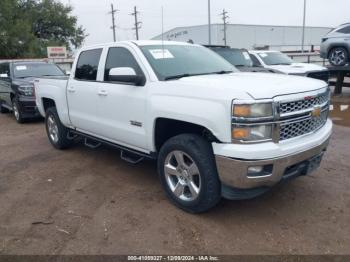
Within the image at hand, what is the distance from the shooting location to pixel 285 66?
40.1 ft

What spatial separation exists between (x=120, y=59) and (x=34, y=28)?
43413mm

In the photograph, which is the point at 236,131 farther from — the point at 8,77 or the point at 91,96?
the point at 8,77

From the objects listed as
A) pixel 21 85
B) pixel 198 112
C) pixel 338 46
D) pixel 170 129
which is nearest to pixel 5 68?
pixel 21 85

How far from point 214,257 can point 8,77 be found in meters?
9.23

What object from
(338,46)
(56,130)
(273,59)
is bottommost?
(56,130)

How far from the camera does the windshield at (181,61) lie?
14.2ft

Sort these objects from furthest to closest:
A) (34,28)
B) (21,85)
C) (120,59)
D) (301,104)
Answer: (34,28) < (21,85) < (120,59) < (301,104)

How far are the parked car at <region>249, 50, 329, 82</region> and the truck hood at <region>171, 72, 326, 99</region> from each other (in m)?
7.62

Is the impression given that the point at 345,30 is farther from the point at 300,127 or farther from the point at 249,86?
the point at 249,86

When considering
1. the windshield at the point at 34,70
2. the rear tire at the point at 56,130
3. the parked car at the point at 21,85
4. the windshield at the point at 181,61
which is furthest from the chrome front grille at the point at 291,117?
the windshield at the point at 34,70

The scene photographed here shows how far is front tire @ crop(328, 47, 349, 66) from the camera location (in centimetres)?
1288

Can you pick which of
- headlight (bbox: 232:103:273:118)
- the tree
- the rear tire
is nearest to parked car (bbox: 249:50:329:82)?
the rear tire

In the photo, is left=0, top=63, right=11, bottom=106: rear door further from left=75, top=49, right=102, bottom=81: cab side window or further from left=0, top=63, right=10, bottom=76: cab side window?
left=75, top=49, right=102, bottom=81: cab side window

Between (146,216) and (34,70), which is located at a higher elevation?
(34,70)
